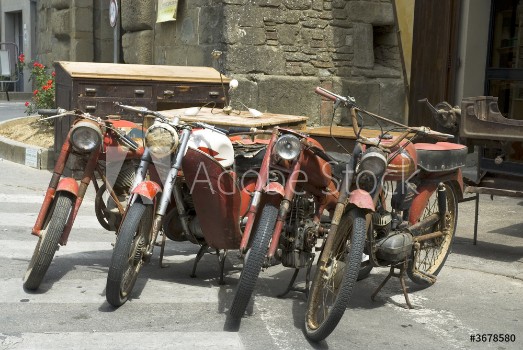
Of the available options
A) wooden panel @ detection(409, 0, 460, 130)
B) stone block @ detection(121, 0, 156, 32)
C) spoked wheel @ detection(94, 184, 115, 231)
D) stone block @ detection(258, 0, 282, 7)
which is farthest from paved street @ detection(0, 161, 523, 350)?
stone block @ detection(121, 0, 156, 32)

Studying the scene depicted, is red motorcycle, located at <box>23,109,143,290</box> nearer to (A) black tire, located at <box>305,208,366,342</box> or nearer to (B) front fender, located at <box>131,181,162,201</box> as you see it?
(B) front fender, located at <box>131,181,162,201</box>

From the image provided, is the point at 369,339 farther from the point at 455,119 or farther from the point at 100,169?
the point at 455,119

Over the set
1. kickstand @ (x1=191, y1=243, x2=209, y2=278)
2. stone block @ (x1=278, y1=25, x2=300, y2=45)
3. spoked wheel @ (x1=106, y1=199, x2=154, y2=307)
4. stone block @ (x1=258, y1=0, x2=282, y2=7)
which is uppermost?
stone block @ (x1=258, y1=0, x2=282, y2=7)

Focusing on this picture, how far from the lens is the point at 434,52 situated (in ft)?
32.9

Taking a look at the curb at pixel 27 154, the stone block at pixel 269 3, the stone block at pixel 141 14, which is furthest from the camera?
the stone block at pixel 141 14

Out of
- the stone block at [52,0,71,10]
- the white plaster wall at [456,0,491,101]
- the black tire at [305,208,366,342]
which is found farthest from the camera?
the stone block at [52,0,71,10]

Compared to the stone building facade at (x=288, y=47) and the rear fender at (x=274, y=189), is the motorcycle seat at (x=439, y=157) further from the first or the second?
the stone building facade at (x=288, y=47)

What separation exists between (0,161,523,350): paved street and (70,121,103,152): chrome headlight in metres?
0.83

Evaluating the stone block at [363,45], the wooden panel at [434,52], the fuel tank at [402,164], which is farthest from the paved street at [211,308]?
the stone block at [363,45]

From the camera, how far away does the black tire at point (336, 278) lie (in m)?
4.16

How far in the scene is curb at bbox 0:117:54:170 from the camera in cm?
1008

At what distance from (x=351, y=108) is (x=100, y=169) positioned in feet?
5.32

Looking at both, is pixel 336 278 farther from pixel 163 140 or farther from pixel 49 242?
pixel 49 242

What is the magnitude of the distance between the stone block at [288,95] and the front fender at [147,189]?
5.99 metres
